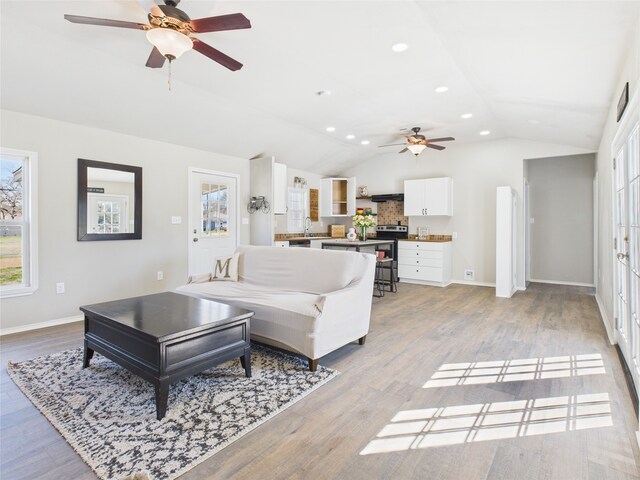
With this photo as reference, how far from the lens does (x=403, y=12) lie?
8.79ft

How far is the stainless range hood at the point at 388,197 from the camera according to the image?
24.6 feet

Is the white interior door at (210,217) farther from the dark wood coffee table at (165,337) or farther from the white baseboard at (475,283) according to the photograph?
the white baseboard at (475,283)

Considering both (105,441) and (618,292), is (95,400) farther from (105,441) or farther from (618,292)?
(618,292)

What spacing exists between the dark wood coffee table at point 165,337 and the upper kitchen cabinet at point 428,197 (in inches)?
211

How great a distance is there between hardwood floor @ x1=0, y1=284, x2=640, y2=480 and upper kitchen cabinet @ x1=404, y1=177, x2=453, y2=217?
12.1 feet

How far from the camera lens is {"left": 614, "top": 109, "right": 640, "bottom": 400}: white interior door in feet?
8.02

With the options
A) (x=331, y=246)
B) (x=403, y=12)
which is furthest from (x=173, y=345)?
(x=331, y=246)

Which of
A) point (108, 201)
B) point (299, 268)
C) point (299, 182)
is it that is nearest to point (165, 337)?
point (299, 268)

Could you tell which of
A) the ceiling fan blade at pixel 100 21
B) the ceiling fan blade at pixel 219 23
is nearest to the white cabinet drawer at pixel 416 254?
the ceiling fan blade at pixel 219 23

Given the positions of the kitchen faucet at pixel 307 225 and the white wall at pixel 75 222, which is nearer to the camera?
the white wall at pixel 75 222

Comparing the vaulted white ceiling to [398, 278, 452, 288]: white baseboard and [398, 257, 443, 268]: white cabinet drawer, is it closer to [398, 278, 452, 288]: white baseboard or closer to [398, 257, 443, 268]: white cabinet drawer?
[398, 257, 443, 268]: white cabinet drawer

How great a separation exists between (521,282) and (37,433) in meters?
6.96

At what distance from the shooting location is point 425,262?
6.79 metres

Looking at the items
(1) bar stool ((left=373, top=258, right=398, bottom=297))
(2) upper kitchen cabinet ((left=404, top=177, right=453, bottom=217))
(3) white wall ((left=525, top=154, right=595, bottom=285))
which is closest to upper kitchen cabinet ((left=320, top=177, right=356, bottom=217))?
(2) upper kitchen cabinet ((left=404, top=177, right=453, bottom=217))
